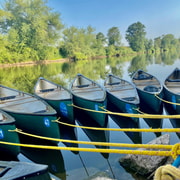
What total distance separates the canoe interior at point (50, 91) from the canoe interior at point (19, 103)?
3.35ft

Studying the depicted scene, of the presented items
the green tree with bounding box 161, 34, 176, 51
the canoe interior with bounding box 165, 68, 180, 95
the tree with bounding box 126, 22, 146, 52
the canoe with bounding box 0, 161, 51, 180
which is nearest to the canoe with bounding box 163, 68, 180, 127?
the canoe interior with bounding box 165, 68, 180, 95

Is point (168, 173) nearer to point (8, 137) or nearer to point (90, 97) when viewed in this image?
point (8, 137)

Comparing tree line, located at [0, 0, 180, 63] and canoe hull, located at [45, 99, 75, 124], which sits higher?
tree line, located at [0, 0, 180, 63]

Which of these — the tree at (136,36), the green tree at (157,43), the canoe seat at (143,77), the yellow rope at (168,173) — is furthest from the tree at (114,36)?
the yellow rope at (168,173)

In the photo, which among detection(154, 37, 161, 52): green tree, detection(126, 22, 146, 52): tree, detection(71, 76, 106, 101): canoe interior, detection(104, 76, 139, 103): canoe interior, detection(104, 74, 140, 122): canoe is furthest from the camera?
detection(154, 37, 161, 52): green tree

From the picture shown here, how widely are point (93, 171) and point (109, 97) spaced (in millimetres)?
4787

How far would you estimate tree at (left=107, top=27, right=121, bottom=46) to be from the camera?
81.0 m

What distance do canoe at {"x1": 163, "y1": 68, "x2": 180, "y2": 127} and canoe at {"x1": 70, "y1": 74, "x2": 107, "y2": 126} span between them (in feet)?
9.48

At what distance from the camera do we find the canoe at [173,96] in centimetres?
794

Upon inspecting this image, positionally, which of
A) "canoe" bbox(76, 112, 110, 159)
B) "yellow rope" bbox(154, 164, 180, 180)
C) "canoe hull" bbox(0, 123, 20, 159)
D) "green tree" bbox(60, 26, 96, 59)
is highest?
"green tree" bbox(60, 26, 96, 59)

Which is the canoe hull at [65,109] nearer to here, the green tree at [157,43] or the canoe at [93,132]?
the canoe at [93,132]

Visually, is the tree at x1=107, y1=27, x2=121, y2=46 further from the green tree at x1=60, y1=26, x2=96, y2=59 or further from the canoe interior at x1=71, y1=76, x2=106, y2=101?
the canoe interior at x1=71, y1=76, x2=106, y2=101

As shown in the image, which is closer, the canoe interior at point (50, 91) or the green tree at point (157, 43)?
the canoe interior at point (50, 91)

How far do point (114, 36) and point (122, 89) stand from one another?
250 feet
